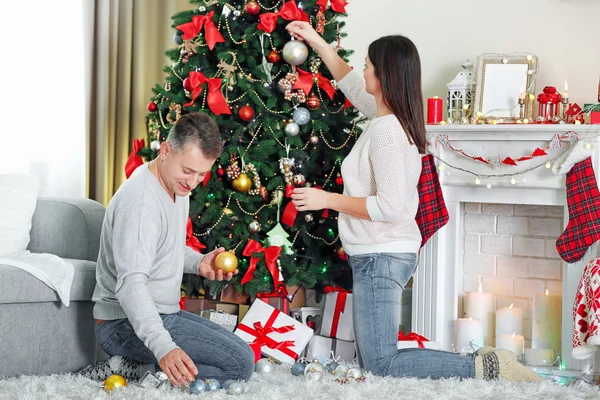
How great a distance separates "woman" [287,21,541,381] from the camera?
8.77 ft

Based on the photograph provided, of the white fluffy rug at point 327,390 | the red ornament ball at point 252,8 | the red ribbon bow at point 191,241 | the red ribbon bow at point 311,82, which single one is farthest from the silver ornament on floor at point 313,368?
the red ornament ball at point 252,8

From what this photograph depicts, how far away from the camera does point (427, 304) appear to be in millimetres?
3607

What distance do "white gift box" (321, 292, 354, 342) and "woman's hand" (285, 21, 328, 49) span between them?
3.31 ft

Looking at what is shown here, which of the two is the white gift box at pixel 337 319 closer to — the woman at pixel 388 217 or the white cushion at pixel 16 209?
the woman at pixel 388 217

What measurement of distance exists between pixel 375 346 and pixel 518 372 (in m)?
0.49

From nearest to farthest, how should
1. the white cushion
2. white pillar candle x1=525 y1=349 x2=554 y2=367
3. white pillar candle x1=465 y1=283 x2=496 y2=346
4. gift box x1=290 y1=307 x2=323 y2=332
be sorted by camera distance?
the white cushion, gift box x1=290 y1=307 x2=323 y2=332, white pillar candle x1=525 y1=349 x2=554 y2=367, white pillar candle x1=465 y1=283 x2=496 y2=346

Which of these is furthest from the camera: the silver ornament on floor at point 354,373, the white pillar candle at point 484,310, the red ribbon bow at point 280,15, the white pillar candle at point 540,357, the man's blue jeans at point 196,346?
the white pillar candle at point 484,310

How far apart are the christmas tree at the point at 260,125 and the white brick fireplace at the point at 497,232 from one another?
592 millimetres

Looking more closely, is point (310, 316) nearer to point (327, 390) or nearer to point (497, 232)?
point (327, 390)

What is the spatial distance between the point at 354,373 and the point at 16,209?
1.43 meters

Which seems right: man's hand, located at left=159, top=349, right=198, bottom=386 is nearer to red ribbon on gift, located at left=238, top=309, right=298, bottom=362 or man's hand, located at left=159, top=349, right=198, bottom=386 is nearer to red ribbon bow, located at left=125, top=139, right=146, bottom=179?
red ribbon on gift, located at left=238, top=309, right=298, bottom=362

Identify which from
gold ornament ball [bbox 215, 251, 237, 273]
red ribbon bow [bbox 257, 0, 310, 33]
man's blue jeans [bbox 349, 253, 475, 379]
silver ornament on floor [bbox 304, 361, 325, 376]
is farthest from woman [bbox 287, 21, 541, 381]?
red ribbon bow [bbox 257, 0, 310, 33]

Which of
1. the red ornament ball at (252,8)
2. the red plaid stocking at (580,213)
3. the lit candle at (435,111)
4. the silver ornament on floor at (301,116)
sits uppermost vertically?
the red ornament ball at (252,8)

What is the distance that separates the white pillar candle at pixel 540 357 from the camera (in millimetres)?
3441
